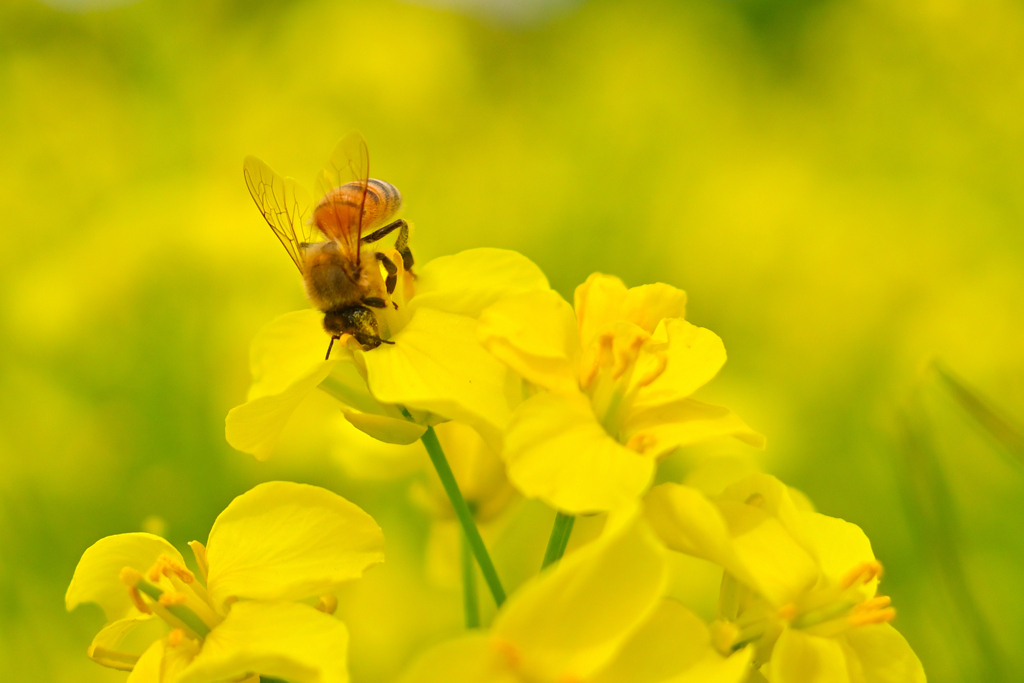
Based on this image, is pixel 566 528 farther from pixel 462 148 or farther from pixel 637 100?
pixel 637 100

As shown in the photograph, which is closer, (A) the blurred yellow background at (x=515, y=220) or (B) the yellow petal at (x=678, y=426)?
(B) the yellow petal at (x=678, y=426)

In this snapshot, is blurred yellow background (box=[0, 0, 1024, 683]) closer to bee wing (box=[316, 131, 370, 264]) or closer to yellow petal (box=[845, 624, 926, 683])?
yellow petal (box=[845, 624, 926, 683])

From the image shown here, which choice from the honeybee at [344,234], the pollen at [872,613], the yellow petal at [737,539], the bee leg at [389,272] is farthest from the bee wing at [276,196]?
the pollen at [872,613]

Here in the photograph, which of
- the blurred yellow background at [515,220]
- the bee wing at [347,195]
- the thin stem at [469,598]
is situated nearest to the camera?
the thin stem at [469,598]

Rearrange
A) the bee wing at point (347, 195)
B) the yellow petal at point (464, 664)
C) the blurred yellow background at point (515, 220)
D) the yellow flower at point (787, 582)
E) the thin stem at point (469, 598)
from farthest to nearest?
the blurred yellow background at point (515, 220) < the bee wing at point (347, 195) < the thin stem at point (469, 598) < the yellow flower at point (787, 582) < the yellow petal at point (464, 664)

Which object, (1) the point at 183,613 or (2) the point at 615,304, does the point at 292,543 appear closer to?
(1) the point at 183,613

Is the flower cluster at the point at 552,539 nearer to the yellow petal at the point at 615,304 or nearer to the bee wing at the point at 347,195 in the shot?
the yellow petal at the point at 615,304

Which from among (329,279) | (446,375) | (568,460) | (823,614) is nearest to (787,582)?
(823,614)
